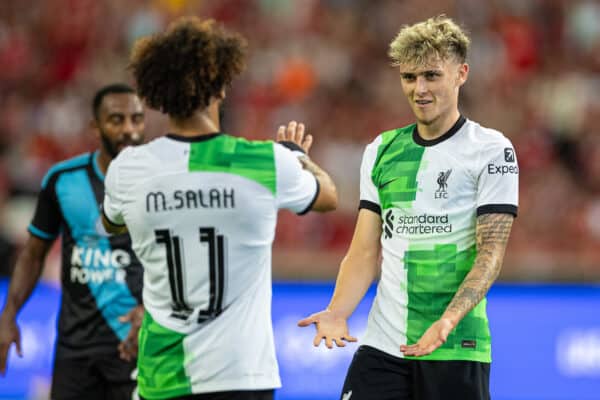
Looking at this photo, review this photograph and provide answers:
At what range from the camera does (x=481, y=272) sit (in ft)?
17.7

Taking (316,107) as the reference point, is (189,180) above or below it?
A: below

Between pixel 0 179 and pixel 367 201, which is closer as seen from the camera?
pixel 367 201

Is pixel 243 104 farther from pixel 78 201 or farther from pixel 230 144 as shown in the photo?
pixel 230 144

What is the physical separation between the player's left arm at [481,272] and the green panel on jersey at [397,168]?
41 cm

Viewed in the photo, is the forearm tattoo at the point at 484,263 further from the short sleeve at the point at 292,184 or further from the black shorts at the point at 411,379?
the short sleeve at the point at 292,184

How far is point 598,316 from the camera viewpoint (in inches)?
452

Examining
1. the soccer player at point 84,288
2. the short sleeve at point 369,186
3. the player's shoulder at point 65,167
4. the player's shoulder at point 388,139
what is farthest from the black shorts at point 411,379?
the player's shoulder at point 65,167

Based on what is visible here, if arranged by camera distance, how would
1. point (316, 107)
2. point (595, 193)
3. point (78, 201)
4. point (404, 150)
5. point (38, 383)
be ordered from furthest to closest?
point (316, 107), point (595, 193), point (38, 383), point (78, 201), point (404, 150)

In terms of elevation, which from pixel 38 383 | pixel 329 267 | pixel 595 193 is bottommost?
pixel 38 383

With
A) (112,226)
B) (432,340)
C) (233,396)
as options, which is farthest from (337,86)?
(432,340)

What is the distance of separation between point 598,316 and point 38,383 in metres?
5.16

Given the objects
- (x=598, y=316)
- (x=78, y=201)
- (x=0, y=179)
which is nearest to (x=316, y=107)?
(x=0, y=179)

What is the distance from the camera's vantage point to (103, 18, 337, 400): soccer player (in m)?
5.28

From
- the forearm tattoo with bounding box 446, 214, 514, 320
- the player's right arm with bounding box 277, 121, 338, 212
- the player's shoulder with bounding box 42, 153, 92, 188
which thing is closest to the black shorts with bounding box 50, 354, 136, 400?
the player's shoulder with bounding box 42, 153, 92, 188
